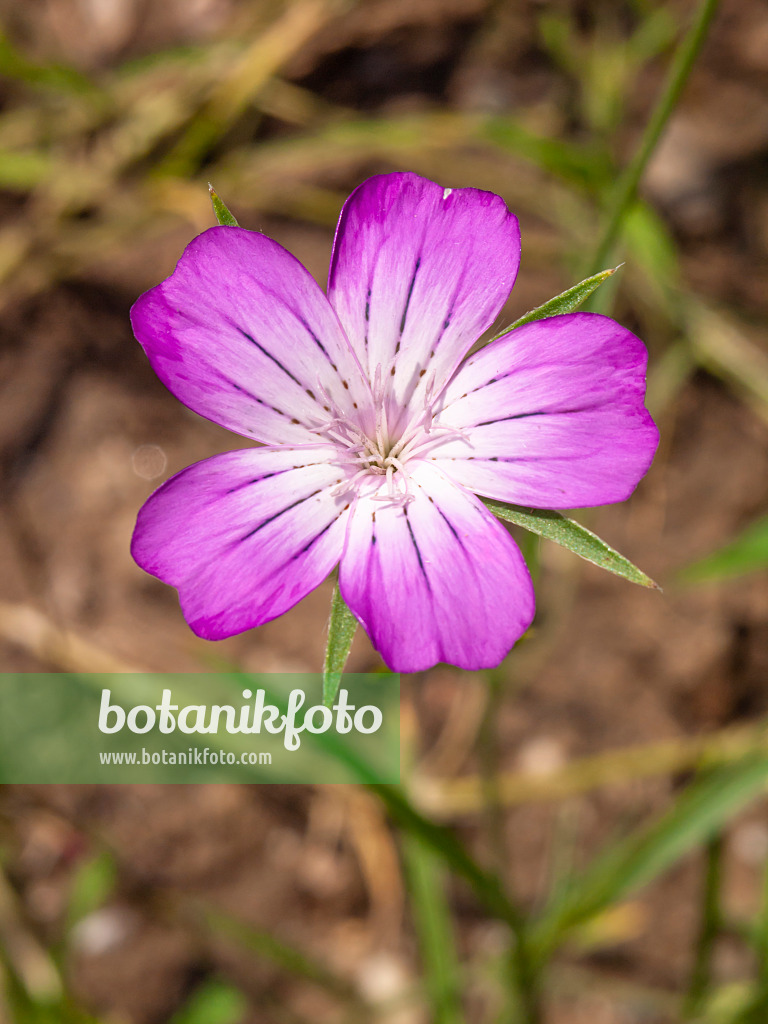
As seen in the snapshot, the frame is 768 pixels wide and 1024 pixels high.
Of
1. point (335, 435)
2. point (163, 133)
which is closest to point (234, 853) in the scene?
point (335, 435)

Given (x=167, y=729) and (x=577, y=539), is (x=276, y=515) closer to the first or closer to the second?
(x=577, y=539)

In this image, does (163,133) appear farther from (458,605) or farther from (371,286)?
(458,605)

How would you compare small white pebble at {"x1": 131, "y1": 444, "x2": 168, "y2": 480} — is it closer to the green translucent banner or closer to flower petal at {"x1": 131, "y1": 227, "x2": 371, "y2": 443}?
the green translucent banner

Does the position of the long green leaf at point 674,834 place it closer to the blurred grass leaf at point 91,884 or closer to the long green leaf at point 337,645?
the long green leaf at point 337,645

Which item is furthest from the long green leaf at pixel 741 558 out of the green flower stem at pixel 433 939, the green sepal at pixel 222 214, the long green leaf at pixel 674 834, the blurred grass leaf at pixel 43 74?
the blurred grass leaf at pixel 43 74

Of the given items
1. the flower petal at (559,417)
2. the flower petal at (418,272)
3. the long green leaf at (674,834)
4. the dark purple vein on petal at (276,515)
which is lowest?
the long green leaf at (674,834)

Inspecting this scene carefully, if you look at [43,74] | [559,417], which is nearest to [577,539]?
[559,417]

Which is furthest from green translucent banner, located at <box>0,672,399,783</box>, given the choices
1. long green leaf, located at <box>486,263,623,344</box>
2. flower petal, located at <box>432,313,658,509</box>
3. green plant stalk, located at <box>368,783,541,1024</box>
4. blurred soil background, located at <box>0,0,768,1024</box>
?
long green leaf, located at <box>486,263,623,344</box>
